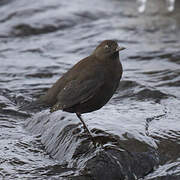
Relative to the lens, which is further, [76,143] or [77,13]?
[77,13]

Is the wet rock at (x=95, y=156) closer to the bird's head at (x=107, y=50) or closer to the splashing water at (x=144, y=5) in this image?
the bird's head at (x=107, y=50)

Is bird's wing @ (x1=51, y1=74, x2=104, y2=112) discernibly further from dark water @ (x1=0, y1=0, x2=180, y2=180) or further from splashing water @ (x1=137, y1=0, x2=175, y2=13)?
splashing water @ (x1=137, y1=0, x2=175, y2=13)

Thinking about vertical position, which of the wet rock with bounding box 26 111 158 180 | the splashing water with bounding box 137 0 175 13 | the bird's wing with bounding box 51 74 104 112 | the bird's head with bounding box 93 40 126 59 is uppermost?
the bird's head with bounding box 93 40 126 59

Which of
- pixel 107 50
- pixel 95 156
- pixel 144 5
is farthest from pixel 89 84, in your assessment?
pixel 144 5

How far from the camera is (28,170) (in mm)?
4207

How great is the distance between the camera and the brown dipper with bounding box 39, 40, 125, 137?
168 inches

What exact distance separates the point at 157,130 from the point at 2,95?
2176 millimetres

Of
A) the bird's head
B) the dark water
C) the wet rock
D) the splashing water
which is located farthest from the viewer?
the splashing water

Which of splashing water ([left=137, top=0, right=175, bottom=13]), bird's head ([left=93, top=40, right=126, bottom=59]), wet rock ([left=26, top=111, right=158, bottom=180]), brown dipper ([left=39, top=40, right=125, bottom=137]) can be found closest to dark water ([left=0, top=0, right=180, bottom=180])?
wet rock ([left=26, top=111, right=158, bottom=180])

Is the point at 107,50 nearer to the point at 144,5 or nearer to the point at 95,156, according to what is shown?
the point at 95,156

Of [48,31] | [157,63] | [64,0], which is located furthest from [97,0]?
[157,63]

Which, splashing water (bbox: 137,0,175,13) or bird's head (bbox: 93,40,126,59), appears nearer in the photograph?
bird's head (bbox: 93,40,126,59)

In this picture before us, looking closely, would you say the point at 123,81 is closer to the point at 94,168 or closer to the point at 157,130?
the point at 157,130

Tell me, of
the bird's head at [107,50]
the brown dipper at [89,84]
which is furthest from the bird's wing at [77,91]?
the bird's head at [107,50]
